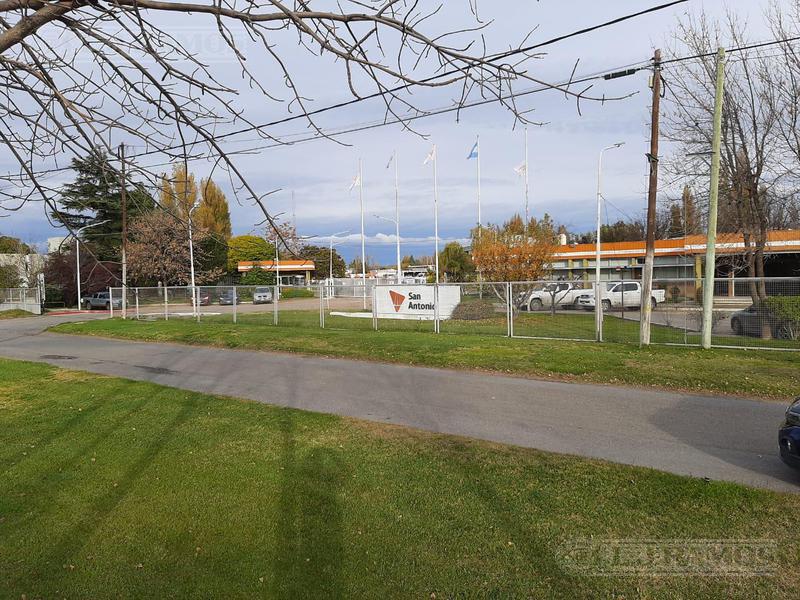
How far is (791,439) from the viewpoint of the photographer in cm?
510

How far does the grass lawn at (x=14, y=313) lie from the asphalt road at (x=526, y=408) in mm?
30022

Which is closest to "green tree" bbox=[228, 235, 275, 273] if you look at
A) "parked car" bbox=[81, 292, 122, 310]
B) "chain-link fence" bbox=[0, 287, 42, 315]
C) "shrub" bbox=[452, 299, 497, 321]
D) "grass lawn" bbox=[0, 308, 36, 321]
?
"shrub" bbox=[452, 299, 497, 321]

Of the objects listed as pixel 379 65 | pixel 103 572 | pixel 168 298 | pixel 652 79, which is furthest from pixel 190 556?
pixel 168 298

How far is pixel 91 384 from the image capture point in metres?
11.0

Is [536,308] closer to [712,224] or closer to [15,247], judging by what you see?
[712,224]

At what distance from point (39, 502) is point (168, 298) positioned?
2577 centimetres

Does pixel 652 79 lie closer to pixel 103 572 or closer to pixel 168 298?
pixel 103 572

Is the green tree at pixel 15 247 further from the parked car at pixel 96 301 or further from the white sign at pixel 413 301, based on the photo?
the white sign at pixel 413 301

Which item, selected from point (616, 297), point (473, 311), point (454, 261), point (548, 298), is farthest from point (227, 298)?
point (454, 261)

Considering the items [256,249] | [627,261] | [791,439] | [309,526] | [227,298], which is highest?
[627,261]

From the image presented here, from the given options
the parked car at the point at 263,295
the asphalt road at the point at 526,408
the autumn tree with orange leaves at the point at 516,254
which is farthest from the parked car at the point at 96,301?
the asphalt road at the point at 526,408

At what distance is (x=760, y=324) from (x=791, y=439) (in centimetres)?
1082

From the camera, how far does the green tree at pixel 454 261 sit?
61.3m

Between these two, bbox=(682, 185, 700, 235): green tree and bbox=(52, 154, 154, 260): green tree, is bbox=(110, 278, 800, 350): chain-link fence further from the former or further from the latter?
bbox=(52, 154, 154, 260): green tree
